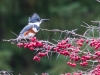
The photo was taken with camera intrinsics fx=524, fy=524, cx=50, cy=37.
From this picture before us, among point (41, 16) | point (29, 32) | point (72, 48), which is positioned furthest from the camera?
point (41, 16)

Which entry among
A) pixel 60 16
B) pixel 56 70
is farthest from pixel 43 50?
pixel 60 16

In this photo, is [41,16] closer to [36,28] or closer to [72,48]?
[36,28]

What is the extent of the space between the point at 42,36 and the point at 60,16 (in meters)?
0.78

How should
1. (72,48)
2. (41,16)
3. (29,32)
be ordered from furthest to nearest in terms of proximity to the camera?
(41,16) → (29,32) → (72,48)

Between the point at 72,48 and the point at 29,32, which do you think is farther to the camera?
the point at 29,32

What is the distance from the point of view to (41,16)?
15.2 m

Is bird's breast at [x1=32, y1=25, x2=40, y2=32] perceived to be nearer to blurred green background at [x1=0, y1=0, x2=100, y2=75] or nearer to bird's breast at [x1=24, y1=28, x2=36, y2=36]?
bird's breast at [x1=24, y1=28, x2=36, y2=36]

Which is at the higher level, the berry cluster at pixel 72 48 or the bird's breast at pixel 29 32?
the bird's breast at pixel 29 32

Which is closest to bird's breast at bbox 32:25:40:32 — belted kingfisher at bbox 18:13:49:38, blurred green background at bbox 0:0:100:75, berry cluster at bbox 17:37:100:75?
belted kingfisher at bbox 18:13:49:38

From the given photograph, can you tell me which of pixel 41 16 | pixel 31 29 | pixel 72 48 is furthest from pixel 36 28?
pixel 41 16

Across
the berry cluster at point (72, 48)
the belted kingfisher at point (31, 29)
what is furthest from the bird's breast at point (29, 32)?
the berry cluster at point (72, 48)

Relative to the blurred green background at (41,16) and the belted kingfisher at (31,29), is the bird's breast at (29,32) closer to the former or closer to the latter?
the belted kingfisher at (31,29)

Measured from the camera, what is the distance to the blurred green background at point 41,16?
1449 cm

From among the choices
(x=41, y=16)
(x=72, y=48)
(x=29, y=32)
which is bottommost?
(x=72, y=48)
